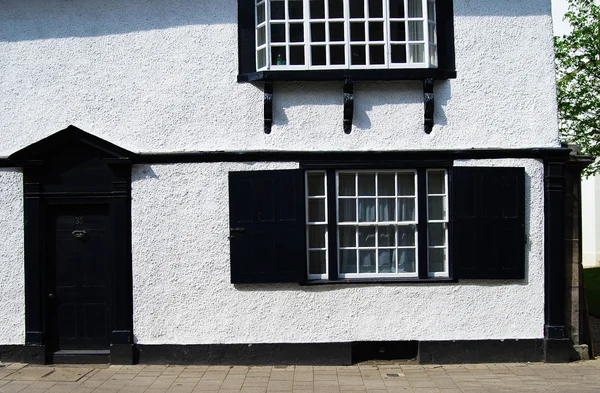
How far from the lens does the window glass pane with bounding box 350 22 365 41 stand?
8.75m

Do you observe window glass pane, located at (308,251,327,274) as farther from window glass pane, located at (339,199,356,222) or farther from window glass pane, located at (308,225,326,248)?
window glass pane, located at (339,199,356,222)

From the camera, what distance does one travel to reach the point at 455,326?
865 centimetres

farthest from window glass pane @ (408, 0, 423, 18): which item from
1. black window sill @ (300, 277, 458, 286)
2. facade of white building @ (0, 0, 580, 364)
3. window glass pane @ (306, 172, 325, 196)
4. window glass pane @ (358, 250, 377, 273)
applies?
black window sill @ (300, 277, 458, 286)

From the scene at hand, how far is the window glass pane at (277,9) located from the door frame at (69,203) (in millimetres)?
2688

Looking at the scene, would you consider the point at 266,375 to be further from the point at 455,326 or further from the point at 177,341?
the point at 455,326

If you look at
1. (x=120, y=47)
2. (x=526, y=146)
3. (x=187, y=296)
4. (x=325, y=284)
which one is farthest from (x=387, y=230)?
(x=120, y=47)

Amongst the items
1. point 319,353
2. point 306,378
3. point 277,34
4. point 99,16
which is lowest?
point 306,378

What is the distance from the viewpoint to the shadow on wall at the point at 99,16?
346 inches

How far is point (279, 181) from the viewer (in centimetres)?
863

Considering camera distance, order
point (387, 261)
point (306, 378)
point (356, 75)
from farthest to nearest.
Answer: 1. point (387, 261)
2. point (356, 75)
3. point (306, 378)

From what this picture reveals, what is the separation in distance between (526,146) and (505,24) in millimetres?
1675

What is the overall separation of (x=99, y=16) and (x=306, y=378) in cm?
553

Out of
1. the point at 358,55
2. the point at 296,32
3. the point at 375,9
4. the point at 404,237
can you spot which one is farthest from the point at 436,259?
the point at 296,32

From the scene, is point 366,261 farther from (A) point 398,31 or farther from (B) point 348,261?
(A) point 398,31
